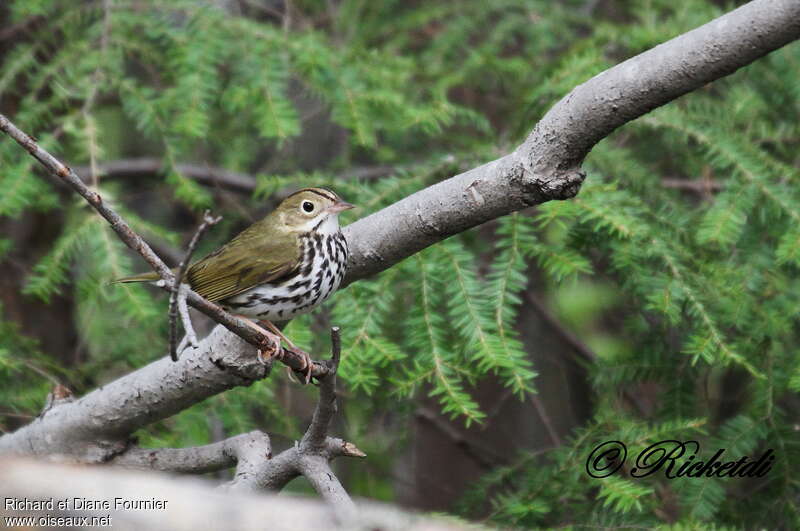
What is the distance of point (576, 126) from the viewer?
192 centimetres

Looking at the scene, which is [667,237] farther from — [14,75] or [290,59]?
[14,75]

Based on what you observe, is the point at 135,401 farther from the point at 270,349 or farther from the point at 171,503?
the point at 171,503

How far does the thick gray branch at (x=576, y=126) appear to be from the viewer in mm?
1738

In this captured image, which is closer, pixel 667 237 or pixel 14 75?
pixel 667 237

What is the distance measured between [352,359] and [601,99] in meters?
1.17

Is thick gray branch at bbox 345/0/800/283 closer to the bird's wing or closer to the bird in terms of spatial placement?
the bird

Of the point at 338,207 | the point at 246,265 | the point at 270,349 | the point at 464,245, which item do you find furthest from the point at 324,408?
the point at 464,245

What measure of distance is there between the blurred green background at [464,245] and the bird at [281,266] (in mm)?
225

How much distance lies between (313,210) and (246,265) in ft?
1.03

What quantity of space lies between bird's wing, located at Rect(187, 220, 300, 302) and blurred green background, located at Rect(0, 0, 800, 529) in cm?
24

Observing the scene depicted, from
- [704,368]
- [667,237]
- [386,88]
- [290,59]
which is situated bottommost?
[704,368]

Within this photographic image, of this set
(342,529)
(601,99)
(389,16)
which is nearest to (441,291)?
(601,99)

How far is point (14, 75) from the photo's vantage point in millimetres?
3676

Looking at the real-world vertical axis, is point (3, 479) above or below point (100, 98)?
below
